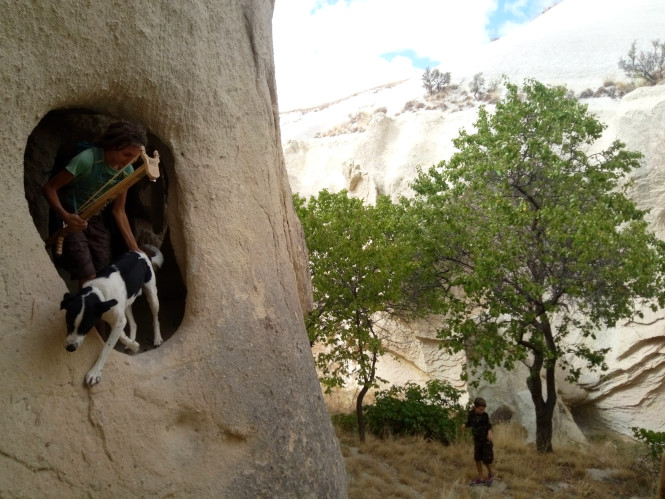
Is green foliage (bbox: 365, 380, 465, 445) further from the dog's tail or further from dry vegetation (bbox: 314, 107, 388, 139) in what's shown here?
dry vegetation (bbox: 314, 107, 388, 139)

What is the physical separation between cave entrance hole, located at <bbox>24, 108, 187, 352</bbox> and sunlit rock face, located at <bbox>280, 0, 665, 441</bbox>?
27.9ft

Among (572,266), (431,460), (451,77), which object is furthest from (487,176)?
(451,77)

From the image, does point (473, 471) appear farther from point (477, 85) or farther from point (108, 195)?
point (477, 85)

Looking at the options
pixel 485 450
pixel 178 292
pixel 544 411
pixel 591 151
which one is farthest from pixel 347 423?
pixel 591 151

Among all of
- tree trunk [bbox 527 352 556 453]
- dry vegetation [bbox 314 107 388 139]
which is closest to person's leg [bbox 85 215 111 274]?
tree trunk [bbox 527 352 556 453]

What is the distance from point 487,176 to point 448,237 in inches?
54.4

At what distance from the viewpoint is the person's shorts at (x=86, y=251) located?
430cm

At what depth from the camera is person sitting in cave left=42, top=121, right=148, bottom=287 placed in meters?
Answer: 4.18

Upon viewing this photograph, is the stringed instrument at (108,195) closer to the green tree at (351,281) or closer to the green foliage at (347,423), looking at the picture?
the green tree at (351,281)

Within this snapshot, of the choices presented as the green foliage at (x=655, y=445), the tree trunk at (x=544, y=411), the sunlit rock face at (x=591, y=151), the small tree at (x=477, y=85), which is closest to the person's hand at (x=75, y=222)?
the green foliage at (x=655, y=445)

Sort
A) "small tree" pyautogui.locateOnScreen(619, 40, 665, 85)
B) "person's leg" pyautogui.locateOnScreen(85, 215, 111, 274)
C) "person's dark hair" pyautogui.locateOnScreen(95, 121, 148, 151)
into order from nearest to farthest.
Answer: "person's dark hair" pyautogui.locateOnScreen(95, 121, 148, 151) → "person's leg" pyautogui.locateOnScreen(85, 215, 111, 274) → "small tree" pyautogui.locateOnScreen(619, 40, 665, 85)

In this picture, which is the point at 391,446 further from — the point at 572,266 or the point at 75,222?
the point at 75,222

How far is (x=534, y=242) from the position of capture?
10125 mm

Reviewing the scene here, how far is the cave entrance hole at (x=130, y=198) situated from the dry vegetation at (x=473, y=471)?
3.62m
